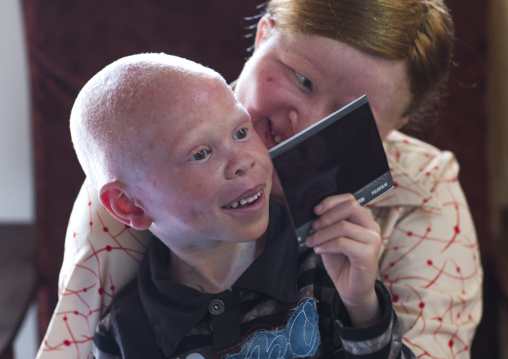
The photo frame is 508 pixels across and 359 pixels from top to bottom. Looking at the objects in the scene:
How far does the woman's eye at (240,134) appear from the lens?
86 cm

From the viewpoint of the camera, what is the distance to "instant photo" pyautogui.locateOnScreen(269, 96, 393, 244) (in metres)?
0.78

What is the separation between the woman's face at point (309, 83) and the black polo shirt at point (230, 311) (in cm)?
18

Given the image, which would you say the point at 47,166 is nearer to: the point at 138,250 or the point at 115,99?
the point at 138,250

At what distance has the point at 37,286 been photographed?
1.58m

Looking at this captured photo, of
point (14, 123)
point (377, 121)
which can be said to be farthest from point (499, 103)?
point (14, 123)

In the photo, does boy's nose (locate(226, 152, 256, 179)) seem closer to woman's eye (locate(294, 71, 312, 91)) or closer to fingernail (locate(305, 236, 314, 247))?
fingernail (locate(305, 236, 314, 247))

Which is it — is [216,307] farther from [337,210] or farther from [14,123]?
[14,123]

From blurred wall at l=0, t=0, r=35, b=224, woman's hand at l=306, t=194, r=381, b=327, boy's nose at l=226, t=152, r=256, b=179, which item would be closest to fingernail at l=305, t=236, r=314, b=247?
woman's hand at l=306, t=194, r=381, b=327

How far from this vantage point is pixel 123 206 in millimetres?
899

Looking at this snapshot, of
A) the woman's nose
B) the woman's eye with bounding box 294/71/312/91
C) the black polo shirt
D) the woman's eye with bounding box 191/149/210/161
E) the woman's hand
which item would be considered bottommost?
the black polo shirt

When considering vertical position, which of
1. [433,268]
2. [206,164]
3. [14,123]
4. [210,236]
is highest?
[206,164]

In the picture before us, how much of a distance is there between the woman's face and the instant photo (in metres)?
0.18

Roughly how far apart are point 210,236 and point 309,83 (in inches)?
11.6

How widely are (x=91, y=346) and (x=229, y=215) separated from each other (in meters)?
0.34
